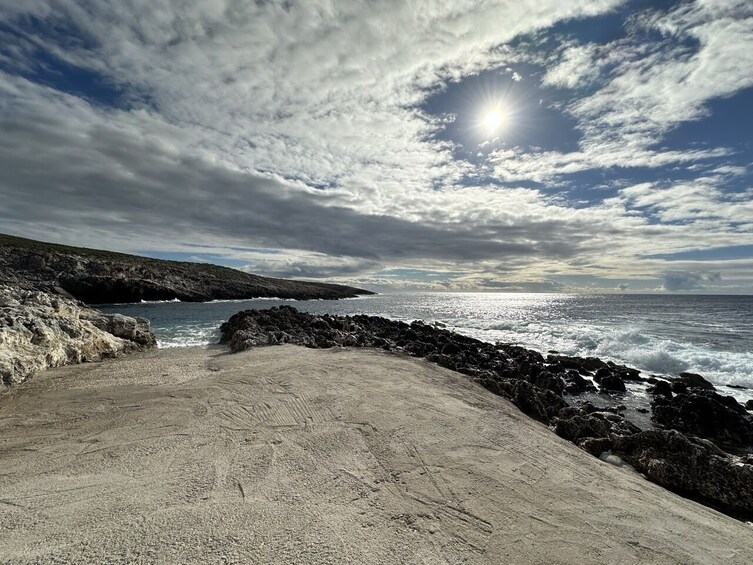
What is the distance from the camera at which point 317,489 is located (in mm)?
5051

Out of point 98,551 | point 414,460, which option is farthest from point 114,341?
point 414,460

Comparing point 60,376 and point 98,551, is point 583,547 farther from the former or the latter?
point 60,376

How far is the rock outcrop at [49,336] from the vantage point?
10.5 metres

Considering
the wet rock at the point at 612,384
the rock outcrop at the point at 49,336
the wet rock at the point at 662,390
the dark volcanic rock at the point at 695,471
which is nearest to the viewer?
the dark volcanic rock at the point at 695,471

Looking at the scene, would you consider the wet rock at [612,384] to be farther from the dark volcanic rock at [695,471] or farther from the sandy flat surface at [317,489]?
the sandy flat surface at [317,489]

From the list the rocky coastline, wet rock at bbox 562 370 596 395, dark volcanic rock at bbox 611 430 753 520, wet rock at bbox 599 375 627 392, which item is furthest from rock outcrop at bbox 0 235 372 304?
dark volcanic rock at bbox 611 430 753 520

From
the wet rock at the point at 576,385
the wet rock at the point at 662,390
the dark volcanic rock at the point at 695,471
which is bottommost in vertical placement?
the wet rock at the point at 576,385

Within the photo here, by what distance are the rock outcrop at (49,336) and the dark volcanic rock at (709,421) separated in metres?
20.1

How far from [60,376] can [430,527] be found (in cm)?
1266

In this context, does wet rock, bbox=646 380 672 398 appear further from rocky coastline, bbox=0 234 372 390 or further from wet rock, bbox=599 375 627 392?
rocky coastline, bbox=0 234 372 390

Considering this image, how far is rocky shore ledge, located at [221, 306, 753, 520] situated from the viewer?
6809 millimetres

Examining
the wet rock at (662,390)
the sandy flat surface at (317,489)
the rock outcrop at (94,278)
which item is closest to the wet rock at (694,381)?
the wet rock at (662,390)

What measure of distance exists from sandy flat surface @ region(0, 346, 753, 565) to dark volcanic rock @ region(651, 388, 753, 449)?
6729 millimetres

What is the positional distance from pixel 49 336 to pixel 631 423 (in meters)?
20.3
